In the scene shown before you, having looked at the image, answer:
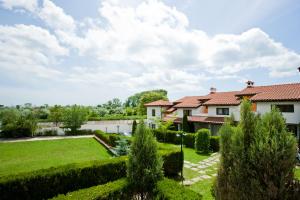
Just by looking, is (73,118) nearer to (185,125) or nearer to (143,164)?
(185,125)

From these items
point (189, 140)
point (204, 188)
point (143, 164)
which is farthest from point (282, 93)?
Result: point (143, 164)

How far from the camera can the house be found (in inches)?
749

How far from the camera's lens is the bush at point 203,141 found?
19.3 m

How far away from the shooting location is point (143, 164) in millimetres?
7668

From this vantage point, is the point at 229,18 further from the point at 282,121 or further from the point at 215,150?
the point at 215,150

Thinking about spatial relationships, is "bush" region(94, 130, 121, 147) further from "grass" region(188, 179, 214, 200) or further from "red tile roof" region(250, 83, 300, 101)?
"red tile roof" region(250, 83, 300, 101)

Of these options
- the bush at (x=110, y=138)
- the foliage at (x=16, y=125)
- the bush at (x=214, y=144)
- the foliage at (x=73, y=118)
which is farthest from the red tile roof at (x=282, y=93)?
the foliage at (x=16, y=125)

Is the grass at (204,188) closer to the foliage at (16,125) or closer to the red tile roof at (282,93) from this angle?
the red tile roof at (282,93)

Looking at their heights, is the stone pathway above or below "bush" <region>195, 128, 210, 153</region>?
below

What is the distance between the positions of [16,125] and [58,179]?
2664 cm

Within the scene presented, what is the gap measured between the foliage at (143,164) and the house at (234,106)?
1032cm

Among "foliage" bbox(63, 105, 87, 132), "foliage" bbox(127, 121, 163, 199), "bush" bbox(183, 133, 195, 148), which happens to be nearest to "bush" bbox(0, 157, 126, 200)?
"foliage" bbox(127, 121, 163, 199)

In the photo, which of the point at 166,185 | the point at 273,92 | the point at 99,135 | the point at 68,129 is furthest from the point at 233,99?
the point at 68,129

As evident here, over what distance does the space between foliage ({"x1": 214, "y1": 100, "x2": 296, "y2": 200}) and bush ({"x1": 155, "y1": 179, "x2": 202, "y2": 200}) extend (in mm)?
1493
